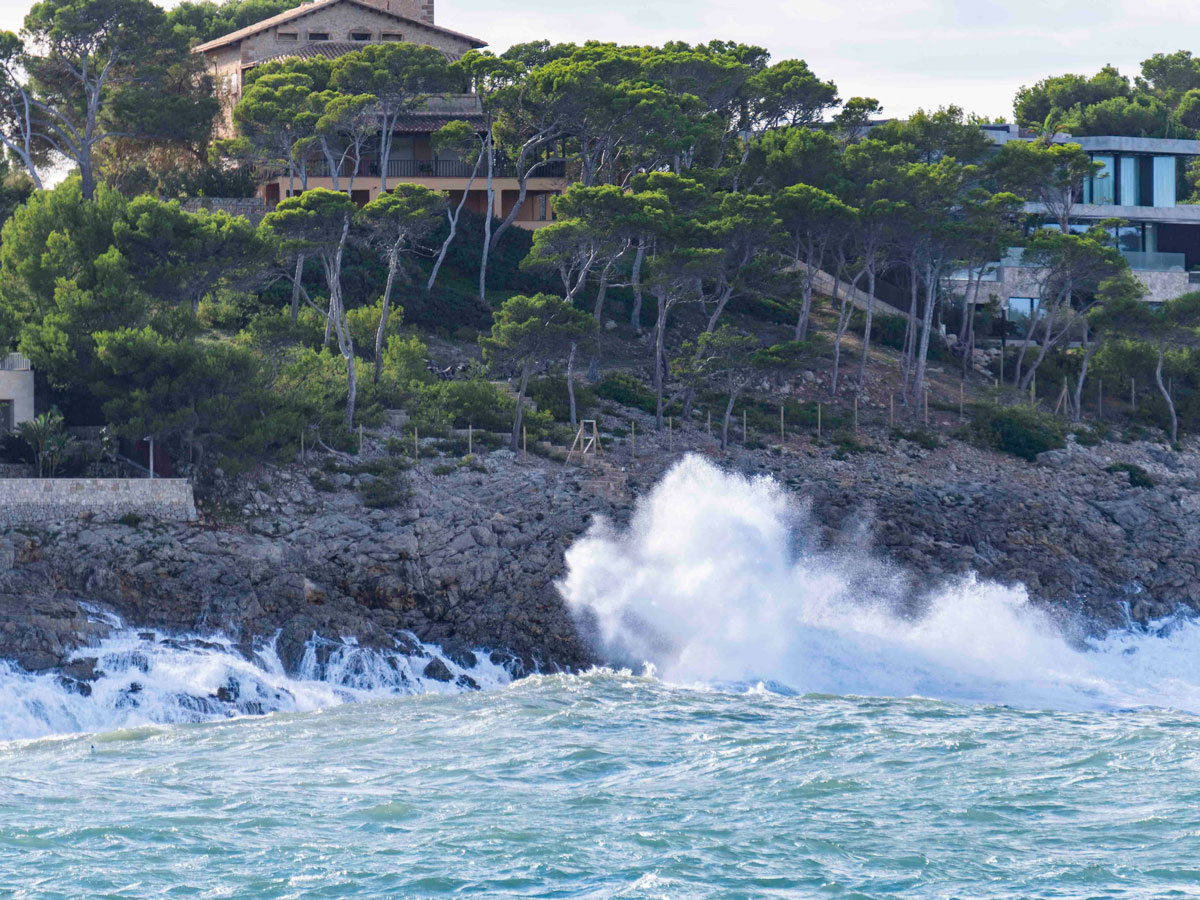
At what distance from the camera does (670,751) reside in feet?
107

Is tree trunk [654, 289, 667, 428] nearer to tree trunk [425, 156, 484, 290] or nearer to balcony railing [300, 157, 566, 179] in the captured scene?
tree trunk [425, 156, 484, 290]

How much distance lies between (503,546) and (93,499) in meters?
9.57

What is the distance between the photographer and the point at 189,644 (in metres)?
37.8

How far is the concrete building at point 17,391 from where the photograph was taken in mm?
45438

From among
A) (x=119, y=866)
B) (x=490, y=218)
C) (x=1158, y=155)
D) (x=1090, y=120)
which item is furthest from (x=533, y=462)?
(x=1090, y=120)

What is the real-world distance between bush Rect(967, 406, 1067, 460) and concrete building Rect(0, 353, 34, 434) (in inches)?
1158

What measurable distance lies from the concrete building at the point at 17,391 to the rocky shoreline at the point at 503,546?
219 inches

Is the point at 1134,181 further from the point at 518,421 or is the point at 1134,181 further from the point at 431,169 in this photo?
the point at 518,421

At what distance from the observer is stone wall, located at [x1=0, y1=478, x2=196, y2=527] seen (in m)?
40.8

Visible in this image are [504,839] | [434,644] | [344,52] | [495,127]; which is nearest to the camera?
[504,839]

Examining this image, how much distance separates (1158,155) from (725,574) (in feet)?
145

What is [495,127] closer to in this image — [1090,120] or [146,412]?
[146,412]

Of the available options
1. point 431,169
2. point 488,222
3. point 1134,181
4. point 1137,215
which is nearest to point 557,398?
point 488,222

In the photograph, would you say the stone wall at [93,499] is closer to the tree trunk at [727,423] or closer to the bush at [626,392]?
the tree trunk at [727,423]
